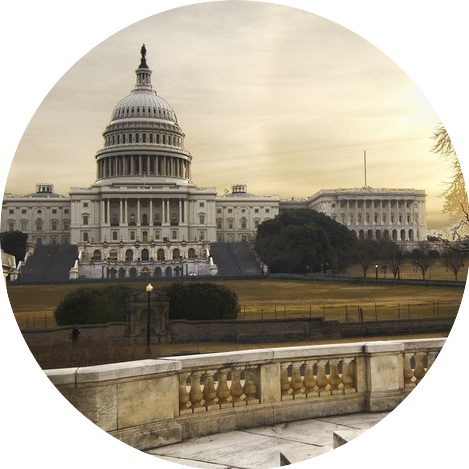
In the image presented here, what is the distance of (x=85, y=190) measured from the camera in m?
109

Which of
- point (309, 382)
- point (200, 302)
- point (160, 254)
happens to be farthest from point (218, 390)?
point (160, 254)

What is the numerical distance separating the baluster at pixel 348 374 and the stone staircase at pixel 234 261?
33.5 m

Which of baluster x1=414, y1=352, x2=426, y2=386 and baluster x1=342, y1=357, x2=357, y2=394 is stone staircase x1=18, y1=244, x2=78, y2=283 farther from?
baluster x1=414, y1=352, x2=426, y2=386

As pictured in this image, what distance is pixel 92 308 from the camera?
2681 centimetres

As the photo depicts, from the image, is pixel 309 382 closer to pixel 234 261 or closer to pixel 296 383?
pixel 296 383

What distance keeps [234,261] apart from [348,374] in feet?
168

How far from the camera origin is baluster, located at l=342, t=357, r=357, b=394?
836 centimetres

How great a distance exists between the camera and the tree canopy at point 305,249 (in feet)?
129

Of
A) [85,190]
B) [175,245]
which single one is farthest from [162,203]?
[175,245]

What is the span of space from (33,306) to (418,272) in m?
19.7

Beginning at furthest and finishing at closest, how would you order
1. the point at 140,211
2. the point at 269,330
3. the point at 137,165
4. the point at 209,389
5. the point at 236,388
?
the point at 137,165 → the point at 140,211 → the point at 269,330 → the point at 236,388 → the point at 209,389

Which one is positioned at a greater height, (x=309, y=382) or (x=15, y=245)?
(x=15, y=245)

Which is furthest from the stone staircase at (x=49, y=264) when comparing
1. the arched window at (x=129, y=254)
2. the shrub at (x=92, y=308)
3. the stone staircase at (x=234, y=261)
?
the shrub at (x=92, y=308)

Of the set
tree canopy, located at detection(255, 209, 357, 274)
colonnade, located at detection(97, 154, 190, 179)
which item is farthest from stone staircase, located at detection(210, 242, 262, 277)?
colonnade, located at detection(97, 154, 190, 179)
